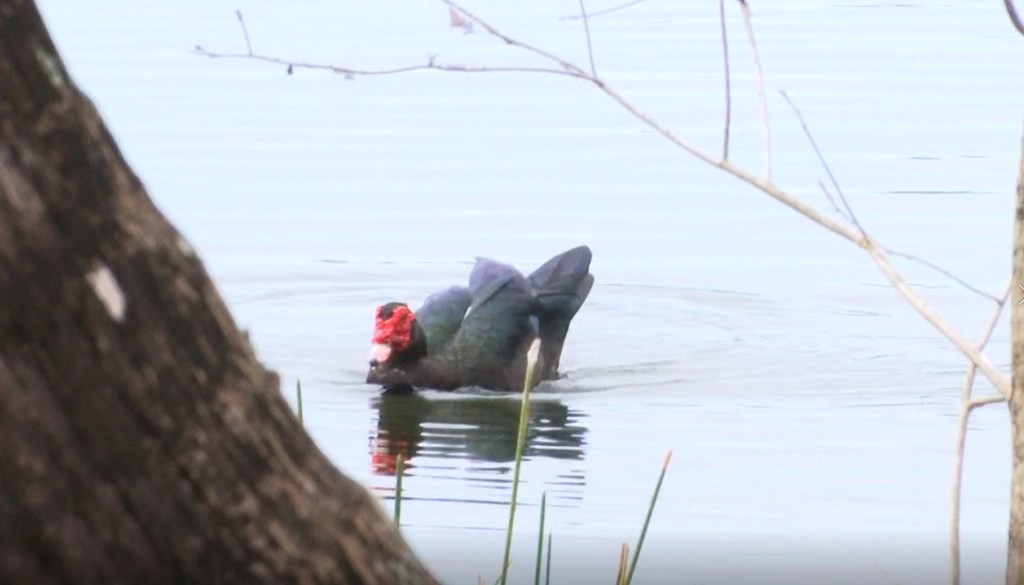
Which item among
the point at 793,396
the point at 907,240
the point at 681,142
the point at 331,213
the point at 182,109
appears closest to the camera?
the point at 681,142

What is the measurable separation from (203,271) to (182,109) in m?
12.6

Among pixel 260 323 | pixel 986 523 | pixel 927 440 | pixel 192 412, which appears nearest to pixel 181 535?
pixel 192 412

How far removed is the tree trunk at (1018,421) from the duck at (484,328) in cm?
653

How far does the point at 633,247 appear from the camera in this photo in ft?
38.0

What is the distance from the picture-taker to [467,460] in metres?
8.26

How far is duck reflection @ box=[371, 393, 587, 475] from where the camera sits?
27.4 ft

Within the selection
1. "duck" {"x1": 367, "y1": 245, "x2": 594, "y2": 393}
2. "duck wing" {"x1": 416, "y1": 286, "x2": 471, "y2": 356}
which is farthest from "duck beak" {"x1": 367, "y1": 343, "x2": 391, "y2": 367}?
"duck wing" {"x1": 416, "y1": 286, "x2": 471, "y2": 356}

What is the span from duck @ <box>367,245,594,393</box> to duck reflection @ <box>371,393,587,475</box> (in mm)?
121

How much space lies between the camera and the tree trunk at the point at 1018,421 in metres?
2.98

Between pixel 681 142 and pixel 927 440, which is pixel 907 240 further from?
pixel 681 142

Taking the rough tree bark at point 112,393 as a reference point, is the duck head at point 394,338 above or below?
below

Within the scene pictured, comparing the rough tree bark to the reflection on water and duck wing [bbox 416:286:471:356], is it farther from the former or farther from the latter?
duck wing [bbox 416:286:471:356]

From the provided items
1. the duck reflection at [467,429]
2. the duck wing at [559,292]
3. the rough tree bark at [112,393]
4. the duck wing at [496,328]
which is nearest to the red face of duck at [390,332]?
the duck reflection at [467,429]

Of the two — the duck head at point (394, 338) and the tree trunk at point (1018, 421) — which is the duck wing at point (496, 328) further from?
the tree trunk at point (1018, 421)
